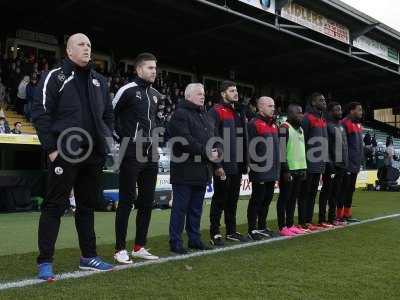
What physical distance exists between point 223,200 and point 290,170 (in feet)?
4.21

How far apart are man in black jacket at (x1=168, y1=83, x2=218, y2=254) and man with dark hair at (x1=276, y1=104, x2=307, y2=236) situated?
5.30ft

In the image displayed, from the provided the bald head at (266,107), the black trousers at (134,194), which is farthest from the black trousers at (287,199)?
the black trousers at (134,194)

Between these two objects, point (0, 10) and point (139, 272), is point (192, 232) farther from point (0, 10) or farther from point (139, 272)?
point (0, 10)

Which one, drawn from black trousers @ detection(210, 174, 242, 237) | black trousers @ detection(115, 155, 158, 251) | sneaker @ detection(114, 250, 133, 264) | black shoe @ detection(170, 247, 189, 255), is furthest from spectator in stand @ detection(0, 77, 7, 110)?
sneaker @ detection(114, 250, 133, 264)

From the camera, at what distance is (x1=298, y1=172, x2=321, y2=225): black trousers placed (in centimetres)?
738

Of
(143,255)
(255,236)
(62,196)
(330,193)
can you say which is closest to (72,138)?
(62,196)

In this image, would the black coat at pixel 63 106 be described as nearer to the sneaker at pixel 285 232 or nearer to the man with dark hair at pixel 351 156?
the sneaker at pixel 285 232

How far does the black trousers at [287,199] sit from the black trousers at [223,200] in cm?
92

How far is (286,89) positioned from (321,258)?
27015mm

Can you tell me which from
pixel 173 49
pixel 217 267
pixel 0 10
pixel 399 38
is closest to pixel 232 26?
pixel 173 49

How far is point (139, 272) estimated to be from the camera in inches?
170

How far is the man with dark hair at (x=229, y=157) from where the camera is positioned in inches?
238

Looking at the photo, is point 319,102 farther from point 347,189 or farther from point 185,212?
point 185,212

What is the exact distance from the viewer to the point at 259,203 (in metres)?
6.57
